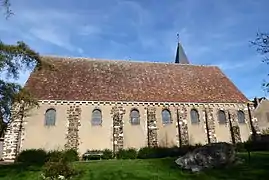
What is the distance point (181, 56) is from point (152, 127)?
17953 millimetres

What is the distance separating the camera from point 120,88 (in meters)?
28.4

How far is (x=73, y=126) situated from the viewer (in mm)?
24875

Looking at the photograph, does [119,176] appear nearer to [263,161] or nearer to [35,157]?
[263,161]

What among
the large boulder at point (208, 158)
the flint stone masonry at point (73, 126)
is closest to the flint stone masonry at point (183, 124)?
the flint stone masonry at point (73, 126)

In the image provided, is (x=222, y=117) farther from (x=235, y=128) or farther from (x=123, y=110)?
(x=123, y=110)

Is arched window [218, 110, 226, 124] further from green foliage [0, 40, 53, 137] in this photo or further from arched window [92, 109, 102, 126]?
green foliage [0, 40, 53, 137]

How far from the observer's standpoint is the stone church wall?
2423 cm

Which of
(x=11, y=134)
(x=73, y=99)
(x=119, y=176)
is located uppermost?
(x=73, y=99)

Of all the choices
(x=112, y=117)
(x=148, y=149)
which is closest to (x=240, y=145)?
(x=148, y=149)

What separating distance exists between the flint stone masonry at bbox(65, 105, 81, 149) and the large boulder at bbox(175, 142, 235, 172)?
12529 mm

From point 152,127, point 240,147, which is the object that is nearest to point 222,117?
point 240,147

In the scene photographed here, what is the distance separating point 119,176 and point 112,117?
13509 mm

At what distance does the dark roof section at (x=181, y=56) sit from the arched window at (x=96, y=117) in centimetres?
1885

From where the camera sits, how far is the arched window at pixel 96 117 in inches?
1012
